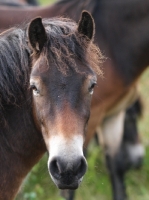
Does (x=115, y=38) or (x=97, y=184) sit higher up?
(x=115, y=38)

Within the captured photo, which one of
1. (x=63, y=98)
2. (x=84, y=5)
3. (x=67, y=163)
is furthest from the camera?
(x=84, y=5)

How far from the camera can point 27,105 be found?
314cm

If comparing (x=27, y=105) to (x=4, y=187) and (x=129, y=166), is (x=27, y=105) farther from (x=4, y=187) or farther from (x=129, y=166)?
(x=129, y=166)

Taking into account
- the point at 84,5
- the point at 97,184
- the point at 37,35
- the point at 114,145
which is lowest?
the point at 97,184

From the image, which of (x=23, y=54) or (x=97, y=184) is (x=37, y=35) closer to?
(x=23, y=54)

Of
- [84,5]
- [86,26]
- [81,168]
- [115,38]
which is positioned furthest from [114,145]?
[81,168]

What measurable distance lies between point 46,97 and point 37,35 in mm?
347

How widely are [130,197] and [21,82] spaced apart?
3.13m

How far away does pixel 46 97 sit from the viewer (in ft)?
9.69

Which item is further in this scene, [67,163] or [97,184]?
[97,184]

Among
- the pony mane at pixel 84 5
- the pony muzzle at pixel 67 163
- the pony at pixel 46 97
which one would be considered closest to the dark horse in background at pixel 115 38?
the pony mane at pixel 84 5

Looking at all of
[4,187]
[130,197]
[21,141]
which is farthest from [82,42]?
[130,197]

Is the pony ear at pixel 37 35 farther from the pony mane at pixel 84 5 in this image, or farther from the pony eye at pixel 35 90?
the pony mane at pixel 84 5

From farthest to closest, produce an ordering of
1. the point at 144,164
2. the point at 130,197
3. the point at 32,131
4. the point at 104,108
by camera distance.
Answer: the point at 144,164
the point at 130,197
the point at 104,108
the point at 32,131
